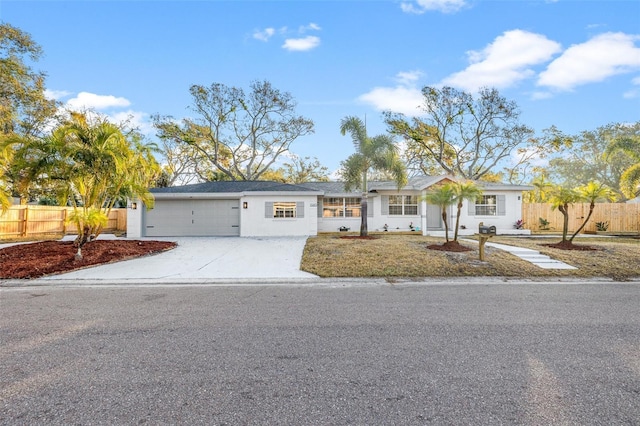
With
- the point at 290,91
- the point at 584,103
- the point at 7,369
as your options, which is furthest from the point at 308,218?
the point at 584,103

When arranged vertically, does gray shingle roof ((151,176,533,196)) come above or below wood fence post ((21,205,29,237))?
above

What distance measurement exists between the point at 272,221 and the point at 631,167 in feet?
56.7

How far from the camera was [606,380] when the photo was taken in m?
2.73

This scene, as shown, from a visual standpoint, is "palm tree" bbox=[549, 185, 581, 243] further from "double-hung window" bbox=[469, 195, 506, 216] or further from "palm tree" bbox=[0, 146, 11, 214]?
"palm tree" bbox=[0, 146, 11, 214]

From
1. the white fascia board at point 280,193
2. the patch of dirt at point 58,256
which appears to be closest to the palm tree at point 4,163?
the patch of dirt at point 58,256

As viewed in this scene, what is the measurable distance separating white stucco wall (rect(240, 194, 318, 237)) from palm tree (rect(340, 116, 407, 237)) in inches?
118

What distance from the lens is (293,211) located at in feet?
56.0

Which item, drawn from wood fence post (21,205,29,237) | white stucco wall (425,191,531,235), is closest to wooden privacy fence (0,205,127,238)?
wood fence post (21,205,29,237)

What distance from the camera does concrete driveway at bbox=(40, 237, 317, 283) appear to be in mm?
7855

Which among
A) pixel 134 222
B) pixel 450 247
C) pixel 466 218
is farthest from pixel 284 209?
pixel 466 218

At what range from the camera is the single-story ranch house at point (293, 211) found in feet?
55.5

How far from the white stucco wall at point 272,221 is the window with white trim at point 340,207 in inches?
75.9

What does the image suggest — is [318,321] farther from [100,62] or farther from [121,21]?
[100,62]

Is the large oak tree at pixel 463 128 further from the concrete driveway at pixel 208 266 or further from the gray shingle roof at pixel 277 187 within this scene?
the concrete driveway at pixel 208 266
